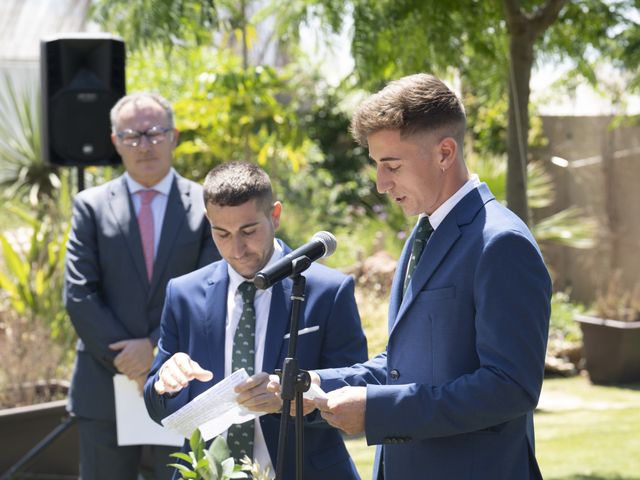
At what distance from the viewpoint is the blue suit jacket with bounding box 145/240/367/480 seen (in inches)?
124

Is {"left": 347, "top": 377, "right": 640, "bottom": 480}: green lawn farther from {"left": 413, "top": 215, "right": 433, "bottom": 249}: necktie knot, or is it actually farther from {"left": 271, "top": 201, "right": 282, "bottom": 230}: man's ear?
{"left": 413, "top": 215, "right": 433, "bottom": 249}: necktie knot

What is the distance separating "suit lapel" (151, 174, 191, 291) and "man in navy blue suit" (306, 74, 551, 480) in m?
2.15

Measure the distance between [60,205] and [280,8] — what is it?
3.87 meters

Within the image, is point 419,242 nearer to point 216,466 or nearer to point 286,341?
point 286,341

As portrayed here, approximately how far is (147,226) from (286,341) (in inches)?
72.6

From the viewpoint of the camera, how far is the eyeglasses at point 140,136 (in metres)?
4.82

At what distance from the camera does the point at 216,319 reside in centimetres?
321

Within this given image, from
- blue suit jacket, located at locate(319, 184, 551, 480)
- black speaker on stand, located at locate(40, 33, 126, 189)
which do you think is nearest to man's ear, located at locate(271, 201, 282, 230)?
blue suit jacket, located at locate(319, 184, 551, 480)

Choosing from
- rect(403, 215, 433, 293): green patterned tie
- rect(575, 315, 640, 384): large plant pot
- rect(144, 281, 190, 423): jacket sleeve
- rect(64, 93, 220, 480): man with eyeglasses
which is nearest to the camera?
rect(403, 215, 433, 293): green patterned tie

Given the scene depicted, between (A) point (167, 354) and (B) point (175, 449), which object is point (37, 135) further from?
(A) point (167, 354)

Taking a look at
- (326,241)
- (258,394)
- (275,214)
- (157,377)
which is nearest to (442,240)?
(326,241)

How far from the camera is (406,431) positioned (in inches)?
99.0

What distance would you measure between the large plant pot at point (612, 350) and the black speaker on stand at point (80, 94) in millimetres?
5765

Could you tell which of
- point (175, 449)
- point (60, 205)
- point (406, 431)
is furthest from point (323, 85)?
point (406, 431)
